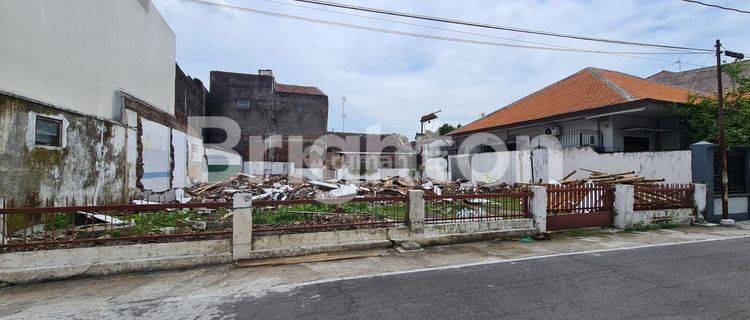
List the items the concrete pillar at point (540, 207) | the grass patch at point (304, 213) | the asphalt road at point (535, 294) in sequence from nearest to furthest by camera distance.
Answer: the asphalt road at point (535, 294) < the grass patch at point (304, 213) < the concrete pillar at point (540, 207)

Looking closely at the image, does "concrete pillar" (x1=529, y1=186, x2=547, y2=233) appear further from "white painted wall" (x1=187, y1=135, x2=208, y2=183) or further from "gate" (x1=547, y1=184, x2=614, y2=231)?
"white painted wall" (x1=187, y1=135, x2=208, y2=183)

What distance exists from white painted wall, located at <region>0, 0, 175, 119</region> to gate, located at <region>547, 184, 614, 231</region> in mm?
11423

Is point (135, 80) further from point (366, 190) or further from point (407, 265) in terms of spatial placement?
point (407, 265)

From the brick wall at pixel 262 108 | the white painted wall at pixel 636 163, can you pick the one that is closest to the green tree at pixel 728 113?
the white painted wall at pixel 636 163

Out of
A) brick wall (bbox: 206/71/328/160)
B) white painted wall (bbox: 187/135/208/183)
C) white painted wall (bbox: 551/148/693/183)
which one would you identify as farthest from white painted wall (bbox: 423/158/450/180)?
white painted wall (bbox: 187/135/208/183)

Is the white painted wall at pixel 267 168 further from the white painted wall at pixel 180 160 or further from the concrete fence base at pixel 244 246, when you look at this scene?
the concrete fence base at pixel 244 246

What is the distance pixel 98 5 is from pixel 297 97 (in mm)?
24594

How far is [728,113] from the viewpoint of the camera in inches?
511

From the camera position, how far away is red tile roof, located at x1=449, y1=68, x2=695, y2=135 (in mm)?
15922

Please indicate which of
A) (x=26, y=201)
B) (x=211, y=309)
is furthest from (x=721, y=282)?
(x=26, y=201)

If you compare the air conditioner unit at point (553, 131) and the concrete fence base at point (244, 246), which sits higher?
the air conditioner unit at point (553, 131)

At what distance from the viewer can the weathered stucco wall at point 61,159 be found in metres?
6.54

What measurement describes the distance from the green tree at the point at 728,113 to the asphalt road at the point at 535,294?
317 inches

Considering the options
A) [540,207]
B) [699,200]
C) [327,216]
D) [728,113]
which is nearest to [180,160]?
[327,216]
